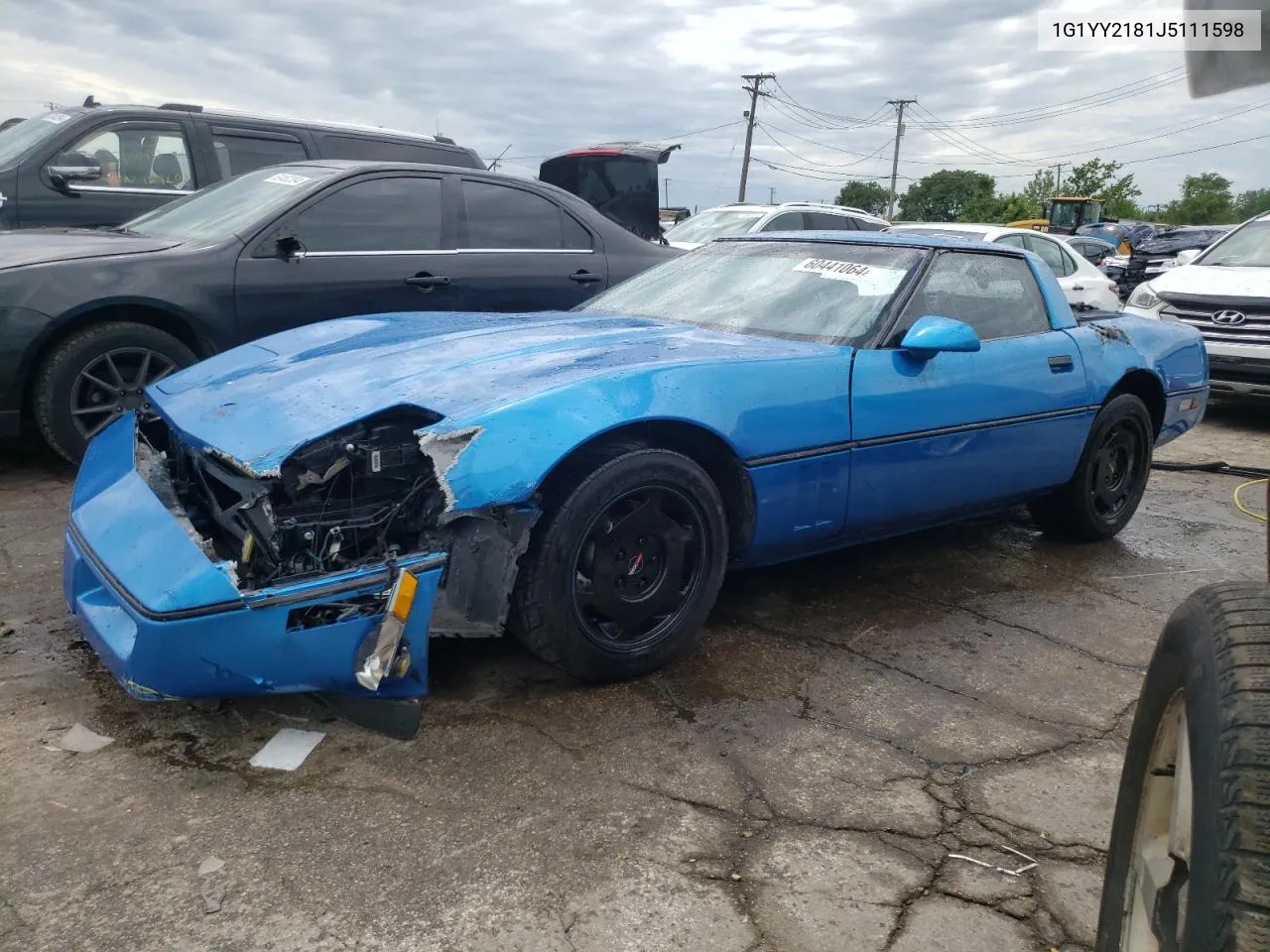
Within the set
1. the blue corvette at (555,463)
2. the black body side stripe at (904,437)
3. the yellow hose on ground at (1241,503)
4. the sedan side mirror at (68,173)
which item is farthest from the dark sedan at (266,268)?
the yellow hose on ground at (1241,503)

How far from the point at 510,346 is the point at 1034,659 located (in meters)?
2.02

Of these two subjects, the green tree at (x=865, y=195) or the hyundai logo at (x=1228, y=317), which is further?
the green tree at (x=865, y=195)

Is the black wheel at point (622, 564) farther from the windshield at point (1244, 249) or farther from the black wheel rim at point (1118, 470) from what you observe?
the windshield at point (1244, 249)

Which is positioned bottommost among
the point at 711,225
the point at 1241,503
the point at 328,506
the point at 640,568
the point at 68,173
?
the point at 1241,503

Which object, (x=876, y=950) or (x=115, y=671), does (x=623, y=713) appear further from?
(x=115, y=671)

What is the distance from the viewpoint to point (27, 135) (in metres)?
6.25

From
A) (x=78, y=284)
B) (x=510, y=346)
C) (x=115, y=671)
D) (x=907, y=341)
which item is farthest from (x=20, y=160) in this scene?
(x=907, y=341)

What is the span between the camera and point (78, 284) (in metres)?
4.59

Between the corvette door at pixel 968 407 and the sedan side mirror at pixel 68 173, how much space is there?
4813 millimetres

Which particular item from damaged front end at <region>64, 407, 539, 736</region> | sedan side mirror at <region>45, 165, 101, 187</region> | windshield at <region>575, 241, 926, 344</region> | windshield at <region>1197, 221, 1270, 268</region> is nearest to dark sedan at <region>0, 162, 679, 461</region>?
sedan side mirror at <region>45, 165, 101, 187</region>

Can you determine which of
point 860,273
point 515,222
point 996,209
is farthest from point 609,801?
point 996,209

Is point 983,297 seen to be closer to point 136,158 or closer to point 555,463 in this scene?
point 555,463

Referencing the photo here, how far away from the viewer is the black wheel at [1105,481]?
449cm

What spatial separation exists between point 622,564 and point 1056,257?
789 centimetres
